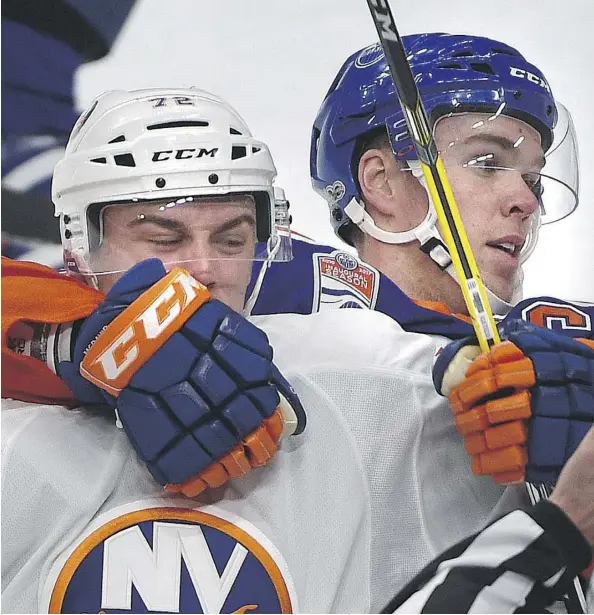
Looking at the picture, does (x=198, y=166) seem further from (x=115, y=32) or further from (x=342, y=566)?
(x=342, y=566)

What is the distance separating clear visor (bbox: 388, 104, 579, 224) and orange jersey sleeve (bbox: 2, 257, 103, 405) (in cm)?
42

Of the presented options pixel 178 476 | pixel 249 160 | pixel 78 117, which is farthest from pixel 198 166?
pixel 178 476

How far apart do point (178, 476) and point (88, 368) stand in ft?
0.44

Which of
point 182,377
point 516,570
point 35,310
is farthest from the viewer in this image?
point 35,310

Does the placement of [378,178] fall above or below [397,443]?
above

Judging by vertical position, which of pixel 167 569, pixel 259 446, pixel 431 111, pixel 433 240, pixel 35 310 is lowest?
pixel 167 569

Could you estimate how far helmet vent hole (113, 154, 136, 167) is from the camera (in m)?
1.15

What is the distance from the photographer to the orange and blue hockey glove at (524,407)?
1.03 metres

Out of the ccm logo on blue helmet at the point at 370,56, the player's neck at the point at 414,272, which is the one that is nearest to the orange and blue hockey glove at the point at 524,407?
the player's neck at the point at 414,272

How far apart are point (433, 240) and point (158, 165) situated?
0.34 metres

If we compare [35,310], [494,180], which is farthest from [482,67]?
[35,310]

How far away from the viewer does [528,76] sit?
4.26 feet

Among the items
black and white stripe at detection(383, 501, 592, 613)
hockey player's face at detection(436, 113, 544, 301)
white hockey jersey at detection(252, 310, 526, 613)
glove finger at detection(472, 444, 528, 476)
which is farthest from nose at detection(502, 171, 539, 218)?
black and white stripe at detection(383, 501, 592, 613)

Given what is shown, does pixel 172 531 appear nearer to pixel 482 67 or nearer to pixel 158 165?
pixel 158 165
